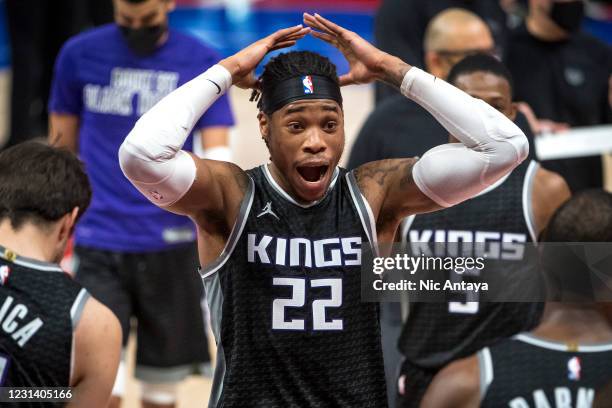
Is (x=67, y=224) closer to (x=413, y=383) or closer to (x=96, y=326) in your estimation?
(x=96, y=326)

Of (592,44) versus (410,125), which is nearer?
(410,125)

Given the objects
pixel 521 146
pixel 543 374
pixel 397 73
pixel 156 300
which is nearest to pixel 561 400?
pixel 543 374

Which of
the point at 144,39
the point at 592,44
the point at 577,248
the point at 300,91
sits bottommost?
the point at 577,248

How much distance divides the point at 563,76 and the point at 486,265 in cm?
288

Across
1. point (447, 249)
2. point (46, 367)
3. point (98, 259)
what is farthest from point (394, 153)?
point (46, 367)

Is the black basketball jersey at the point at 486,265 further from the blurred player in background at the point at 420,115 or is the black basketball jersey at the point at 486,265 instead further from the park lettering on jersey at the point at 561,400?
the park lettering on jersey at the point at 561,400

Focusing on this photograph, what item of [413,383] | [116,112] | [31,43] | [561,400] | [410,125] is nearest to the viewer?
[561,400]

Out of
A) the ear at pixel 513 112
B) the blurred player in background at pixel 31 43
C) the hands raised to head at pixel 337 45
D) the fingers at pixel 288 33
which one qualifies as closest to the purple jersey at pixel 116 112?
the ear at pixel 513 112

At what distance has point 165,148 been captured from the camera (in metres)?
3.50

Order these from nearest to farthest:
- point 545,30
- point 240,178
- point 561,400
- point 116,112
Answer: point 561,400 → point 240,178 → point 116,112 → point 545,30

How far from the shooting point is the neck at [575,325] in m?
3.50

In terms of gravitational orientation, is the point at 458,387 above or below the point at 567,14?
below

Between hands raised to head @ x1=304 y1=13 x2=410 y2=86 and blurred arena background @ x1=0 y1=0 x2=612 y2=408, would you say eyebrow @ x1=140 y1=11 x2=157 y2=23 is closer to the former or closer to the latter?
hands raised to head @ x1=304 y1=13 x2=410 y2=86

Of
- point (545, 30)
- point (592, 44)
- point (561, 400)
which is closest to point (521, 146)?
point (561, 400)
